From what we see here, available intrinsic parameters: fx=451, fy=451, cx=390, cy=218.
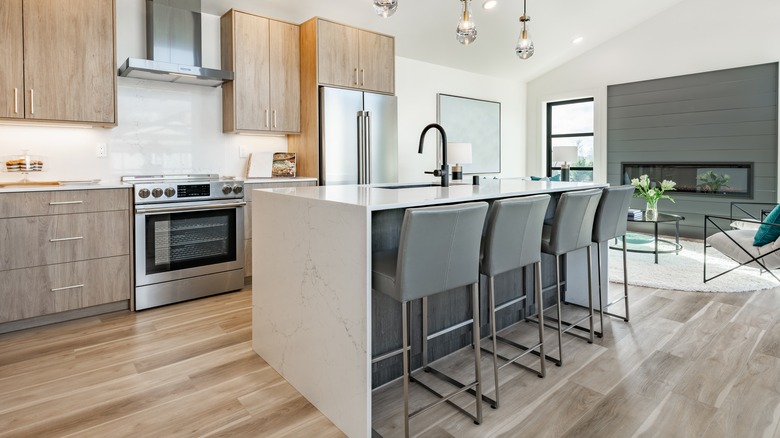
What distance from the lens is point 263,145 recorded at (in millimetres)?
4648

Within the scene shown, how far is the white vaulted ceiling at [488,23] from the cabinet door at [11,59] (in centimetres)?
145

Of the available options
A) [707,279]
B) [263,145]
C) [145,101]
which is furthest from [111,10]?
[707,279]

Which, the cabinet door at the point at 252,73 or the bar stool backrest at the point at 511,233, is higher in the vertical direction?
the cabinet door at the point at 252,73

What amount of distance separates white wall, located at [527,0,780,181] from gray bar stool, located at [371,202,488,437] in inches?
Answer: 230

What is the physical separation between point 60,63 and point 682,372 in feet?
14.2

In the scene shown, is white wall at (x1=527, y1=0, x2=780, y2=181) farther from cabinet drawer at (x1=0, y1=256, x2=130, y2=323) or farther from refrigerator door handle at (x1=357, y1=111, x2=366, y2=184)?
cabinet drawer at (x1=0, y1=256, x2=130, y2=323)

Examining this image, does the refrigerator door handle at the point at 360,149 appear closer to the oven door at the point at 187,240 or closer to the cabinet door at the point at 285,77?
the cabinet door at the point at 285,77

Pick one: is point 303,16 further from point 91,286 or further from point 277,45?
point 91,286

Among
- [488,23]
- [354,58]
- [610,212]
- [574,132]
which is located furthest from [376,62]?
[574,132]

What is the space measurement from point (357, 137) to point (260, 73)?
3.59 ft

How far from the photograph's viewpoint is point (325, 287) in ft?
6.32

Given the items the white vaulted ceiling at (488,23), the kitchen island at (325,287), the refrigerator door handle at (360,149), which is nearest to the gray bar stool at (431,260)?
the kitchen island at (325,287)

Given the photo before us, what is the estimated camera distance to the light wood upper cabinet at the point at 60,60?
299 centimetres

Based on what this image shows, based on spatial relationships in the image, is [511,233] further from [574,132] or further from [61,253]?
[574,132]
